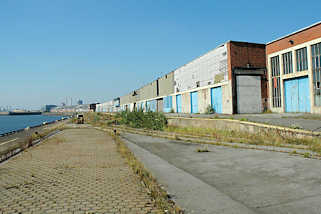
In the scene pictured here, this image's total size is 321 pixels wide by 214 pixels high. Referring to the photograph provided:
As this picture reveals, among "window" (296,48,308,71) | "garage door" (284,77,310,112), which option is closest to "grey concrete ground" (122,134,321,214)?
"garage door" (284,77,310,112)

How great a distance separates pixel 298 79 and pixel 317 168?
57.6 ft

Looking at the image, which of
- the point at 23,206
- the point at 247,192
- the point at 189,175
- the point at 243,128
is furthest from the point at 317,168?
the point at 243,128

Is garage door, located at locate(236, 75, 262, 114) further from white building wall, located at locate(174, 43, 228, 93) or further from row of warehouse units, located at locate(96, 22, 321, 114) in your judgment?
white building wall, located at locate(174, 43, 228, 93)

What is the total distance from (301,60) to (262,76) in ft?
16.0

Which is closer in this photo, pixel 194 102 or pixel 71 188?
pixel 71 188

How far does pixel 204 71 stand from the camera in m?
31.2

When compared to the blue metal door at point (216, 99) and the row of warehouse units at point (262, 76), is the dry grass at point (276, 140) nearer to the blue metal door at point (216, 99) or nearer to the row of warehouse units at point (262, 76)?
the row of warehouse units at point (262, 76)

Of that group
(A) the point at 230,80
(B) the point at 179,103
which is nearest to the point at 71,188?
(A) the point at 230,80

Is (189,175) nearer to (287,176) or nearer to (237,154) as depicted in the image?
(287,176)

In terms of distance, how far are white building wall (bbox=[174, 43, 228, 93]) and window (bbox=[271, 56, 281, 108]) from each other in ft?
16.3

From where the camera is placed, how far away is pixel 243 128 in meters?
15.8

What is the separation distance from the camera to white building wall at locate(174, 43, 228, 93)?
26.4 meters

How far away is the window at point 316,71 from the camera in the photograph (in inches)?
763

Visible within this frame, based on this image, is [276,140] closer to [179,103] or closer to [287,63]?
[287,63]
